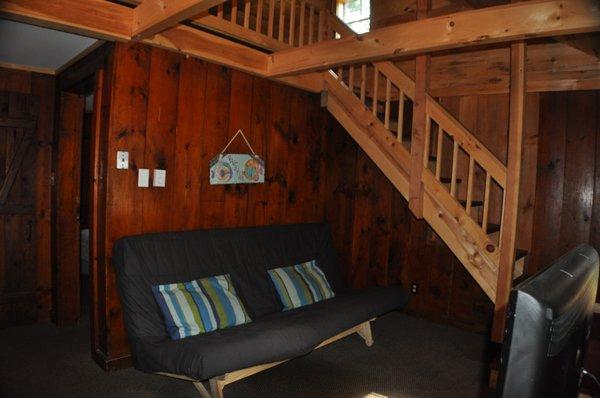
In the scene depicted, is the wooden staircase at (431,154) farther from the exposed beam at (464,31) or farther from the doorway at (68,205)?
the doorway at (68,205)

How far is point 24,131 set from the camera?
3.52 metres

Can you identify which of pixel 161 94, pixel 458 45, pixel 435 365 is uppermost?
pixel 458 45

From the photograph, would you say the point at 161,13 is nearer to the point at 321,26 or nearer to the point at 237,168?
the point at 237,168

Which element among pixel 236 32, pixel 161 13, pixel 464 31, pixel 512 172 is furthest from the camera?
pixel 236 32

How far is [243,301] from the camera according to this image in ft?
10.2

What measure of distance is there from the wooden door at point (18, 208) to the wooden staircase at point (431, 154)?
1823 millimetres

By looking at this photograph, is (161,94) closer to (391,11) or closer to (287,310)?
(287,310)

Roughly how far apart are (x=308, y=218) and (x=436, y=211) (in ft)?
4.93

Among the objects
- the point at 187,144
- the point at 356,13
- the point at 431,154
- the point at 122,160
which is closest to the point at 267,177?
the point at 187,144

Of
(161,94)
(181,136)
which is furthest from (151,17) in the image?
(181,136)

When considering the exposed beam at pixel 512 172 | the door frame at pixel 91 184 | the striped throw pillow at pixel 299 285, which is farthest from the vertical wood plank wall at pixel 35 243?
the exposed beam at pixel 512 172

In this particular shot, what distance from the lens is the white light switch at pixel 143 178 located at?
9.56 feet

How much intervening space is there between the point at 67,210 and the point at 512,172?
11.8 feet

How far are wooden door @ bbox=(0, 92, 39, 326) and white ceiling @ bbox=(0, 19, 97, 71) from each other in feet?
1.07
